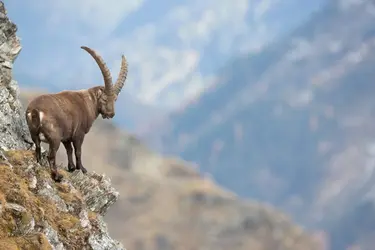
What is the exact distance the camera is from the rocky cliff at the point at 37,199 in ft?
53.3

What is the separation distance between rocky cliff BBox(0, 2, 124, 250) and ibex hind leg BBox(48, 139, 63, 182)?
223mm

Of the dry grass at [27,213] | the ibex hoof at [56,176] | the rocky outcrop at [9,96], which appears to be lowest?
the dry grass at [27,213]

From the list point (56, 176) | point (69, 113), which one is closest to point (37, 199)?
point (56, 176)

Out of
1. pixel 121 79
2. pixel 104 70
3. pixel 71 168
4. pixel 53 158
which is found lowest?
pixel 53 158

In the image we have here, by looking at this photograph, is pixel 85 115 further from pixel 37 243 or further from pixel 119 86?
pixel 37 243

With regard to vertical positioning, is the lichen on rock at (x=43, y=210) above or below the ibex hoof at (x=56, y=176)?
below

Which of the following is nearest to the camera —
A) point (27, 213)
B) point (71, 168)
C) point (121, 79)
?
point (27, 213)

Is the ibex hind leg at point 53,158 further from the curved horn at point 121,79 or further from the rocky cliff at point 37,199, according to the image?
the curved horn at point 121,79

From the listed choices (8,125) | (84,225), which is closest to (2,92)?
(8,125)

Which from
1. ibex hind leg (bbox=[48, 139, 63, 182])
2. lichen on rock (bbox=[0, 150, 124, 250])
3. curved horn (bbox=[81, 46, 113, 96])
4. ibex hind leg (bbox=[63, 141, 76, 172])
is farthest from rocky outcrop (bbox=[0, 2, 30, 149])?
curved horn (bbox=[81, 46, 113, 96])

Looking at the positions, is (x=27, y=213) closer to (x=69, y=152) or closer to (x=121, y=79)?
(x=69, y=152)

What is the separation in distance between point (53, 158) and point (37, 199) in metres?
1.97

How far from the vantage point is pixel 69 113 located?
20.7 m

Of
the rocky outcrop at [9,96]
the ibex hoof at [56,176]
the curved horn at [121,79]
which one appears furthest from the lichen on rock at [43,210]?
the curved horn at [121,79]
